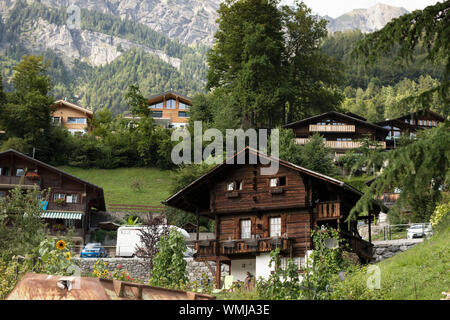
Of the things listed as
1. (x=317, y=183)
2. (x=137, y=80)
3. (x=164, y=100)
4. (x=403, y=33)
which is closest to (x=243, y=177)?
(x=317, y=183)

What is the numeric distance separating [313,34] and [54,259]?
56.8 meters

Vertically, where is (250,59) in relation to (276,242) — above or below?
above

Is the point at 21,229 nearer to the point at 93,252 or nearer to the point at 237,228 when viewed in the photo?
the point at 237,228

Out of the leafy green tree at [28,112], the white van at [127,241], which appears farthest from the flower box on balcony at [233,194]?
the leafy green tree at [28,112]

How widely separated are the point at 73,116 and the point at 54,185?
135 ft

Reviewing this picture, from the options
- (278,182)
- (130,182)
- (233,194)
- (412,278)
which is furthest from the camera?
(130,182)

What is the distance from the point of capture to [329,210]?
29.4 meters

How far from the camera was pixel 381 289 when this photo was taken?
48.3ft

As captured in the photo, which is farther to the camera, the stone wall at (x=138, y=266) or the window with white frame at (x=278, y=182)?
the stone wall at (x=138, y=266)

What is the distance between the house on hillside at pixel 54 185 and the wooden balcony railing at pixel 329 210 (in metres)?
24.0

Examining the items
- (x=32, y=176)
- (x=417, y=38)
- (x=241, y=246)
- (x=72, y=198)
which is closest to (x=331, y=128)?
(x=72, y=198)

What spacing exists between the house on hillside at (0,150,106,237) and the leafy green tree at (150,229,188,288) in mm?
27972

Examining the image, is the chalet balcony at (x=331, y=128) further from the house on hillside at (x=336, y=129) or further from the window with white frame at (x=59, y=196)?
the window with white frame at (x=59, y=196)

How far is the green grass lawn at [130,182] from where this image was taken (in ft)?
191
